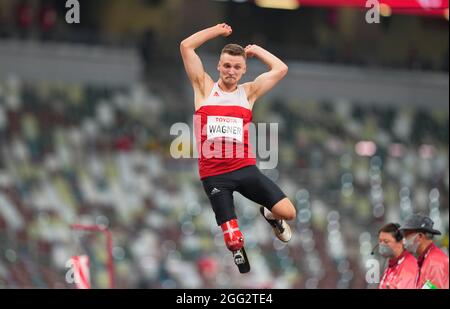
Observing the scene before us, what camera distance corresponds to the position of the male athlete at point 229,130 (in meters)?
9.27

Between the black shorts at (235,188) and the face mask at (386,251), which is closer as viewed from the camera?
the black shorts at (235,188)

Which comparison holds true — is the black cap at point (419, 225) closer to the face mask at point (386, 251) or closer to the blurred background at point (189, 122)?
the face mask at point (386, 251)

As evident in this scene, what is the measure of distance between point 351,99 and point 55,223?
413 inches

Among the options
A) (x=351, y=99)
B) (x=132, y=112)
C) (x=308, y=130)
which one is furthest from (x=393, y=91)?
(x=132, y=112)

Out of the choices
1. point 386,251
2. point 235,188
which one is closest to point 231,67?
point 235,188

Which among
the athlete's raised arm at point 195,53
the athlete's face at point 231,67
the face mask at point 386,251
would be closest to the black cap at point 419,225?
the face mask at point 386,251

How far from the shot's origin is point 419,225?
33.7 ft

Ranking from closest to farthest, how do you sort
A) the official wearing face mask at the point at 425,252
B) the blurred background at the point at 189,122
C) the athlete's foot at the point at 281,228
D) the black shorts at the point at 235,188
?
the black shorts at the point at 235,188 < the athlete's foot at the point at 281,228 < the official wearing face mask at the point at 425,252 < the blurred background at the point at 189,122

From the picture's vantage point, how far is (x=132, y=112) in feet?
92.7

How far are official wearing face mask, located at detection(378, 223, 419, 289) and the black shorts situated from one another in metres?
1.16

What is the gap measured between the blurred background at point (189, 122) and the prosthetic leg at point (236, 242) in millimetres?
10606

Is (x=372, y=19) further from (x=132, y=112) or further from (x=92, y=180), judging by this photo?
(x=132, y=112)

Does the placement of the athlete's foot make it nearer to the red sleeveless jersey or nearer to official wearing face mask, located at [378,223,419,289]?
the red sleeveless jersey

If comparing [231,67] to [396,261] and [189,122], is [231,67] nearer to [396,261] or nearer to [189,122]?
[396,261]
